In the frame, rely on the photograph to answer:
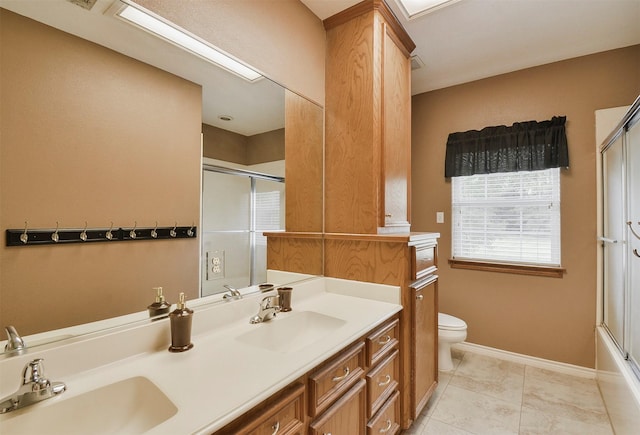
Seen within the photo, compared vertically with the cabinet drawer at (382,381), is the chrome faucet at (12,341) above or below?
above

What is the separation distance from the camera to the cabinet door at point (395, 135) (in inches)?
74.3

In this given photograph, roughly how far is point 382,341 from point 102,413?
1.13 m

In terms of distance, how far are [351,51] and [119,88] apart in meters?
1.42

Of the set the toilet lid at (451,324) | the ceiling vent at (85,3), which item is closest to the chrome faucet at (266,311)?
the ceiling vent at (85,3)

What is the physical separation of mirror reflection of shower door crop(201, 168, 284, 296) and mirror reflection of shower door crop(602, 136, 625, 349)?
7.44 feet

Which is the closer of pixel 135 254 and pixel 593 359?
pixel 135 254

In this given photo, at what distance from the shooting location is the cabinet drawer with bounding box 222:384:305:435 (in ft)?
2.52

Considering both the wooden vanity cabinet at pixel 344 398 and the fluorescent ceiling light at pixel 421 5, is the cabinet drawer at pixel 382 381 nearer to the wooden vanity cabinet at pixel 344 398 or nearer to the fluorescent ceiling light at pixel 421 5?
the wooden vanity cabinet at pixel 344 398

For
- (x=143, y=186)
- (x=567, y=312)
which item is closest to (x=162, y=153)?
(x=143, y=186)

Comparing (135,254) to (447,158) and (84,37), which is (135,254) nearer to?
(84,37)

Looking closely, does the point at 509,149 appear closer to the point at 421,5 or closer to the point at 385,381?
the point at 421,5

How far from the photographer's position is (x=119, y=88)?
1016mm

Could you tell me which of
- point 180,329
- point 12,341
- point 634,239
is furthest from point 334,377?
point 634,239

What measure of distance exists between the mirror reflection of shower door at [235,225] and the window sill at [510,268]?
77.9 inches
